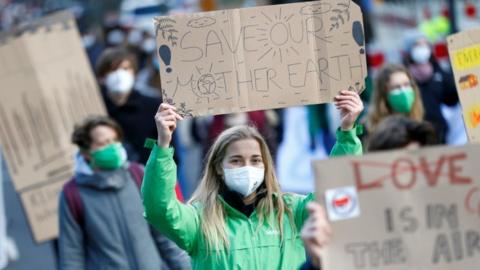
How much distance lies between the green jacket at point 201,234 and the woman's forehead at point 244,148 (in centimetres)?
23

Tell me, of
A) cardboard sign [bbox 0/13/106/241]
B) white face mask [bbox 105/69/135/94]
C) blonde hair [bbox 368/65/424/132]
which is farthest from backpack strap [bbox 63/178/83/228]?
white face mask [bbox 105/69/135/94]

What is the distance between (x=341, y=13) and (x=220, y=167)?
0.78 meters

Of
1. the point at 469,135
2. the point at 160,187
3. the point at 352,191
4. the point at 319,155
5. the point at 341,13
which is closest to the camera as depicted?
the point at 352,191

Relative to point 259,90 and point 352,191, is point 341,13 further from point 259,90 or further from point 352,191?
point 352,191

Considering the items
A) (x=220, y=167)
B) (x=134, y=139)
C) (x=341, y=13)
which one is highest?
(x=341, y=13)

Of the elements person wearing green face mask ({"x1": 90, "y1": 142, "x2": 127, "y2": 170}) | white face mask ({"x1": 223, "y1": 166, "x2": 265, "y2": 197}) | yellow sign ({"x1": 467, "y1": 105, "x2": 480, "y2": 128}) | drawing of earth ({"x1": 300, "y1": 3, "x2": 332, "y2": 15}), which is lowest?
person wearing green face mask ({"x1": 90, "y1": 142, "x2": 127, "y2": 170})

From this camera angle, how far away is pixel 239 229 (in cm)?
546

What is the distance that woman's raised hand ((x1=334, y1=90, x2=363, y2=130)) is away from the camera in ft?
18.1

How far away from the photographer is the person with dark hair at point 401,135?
439cm

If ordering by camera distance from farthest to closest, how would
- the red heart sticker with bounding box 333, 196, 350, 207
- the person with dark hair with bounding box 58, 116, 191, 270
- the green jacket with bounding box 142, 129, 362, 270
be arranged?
the person with dark hair with bounding box 58, 116, 191, 270
the green jacket with bounding box 142, 129, 362, 270
the red heart sticker with bounding box 333, 196, 350, 207

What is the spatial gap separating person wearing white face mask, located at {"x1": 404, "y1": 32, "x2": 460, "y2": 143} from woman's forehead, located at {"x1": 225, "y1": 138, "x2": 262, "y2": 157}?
421cm

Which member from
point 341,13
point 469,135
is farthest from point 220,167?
point 469,135

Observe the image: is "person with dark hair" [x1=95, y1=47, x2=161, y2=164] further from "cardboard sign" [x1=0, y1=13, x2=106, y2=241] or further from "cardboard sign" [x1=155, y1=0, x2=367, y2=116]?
"cardboard sign" [x1=155, y1=0, x2=367, y2=116]

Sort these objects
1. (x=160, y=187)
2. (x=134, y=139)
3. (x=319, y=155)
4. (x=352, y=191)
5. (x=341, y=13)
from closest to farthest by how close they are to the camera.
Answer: (x=352, y=191) → (x=160, y=187) → (x=341, y=13) → (x=134, y=139) → (x=319, y=155)
